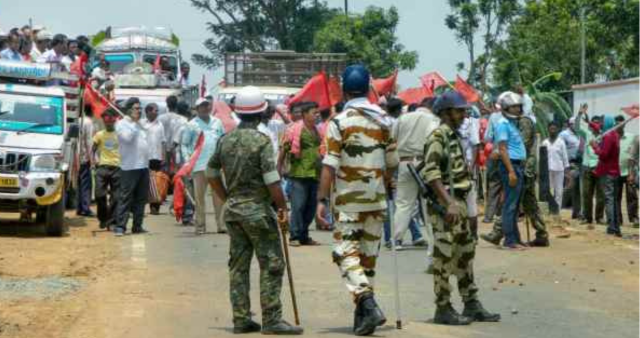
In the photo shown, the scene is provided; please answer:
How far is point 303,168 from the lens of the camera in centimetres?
1791

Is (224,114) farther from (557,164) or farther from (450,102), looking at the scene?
(450,102)

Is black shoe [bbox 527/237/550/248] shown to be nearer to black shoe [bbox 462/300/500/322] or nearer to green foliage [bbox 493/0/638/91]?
black shoe [bbox 462/300/500/322]

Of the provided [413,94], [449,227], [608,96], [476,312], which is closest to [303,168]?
[476,312]

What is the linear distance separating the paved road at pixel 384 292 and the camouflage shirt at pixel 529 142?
3.26 ft

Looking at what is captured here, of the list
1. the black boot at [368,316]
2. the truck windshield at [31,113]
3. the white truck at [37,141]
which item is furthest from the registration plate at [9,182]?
the black boot at [368,316]

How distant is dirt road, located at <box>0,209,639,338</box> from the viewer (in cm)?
1140

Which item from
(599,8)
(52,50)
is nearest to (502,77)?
(599,8)

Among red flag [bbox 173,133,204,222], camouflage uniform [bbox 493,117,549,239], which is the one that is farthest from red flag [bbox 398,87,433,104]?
camouflage uniform [bbox 493,117,549,239]

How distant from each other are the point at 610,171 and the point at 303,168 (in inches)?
219

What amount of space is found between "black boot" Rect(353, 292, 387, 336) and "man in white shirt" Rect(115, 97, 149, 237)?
9065 mm

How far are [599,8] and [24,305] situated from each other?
37.4 m

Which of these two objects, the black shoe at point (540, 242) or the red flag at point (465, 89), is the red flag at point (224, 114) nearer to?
the black shoe at point (540, 242)

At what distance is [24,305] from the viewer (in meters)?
12.8

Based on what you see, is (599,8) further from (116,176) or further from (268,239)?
(268,239)
